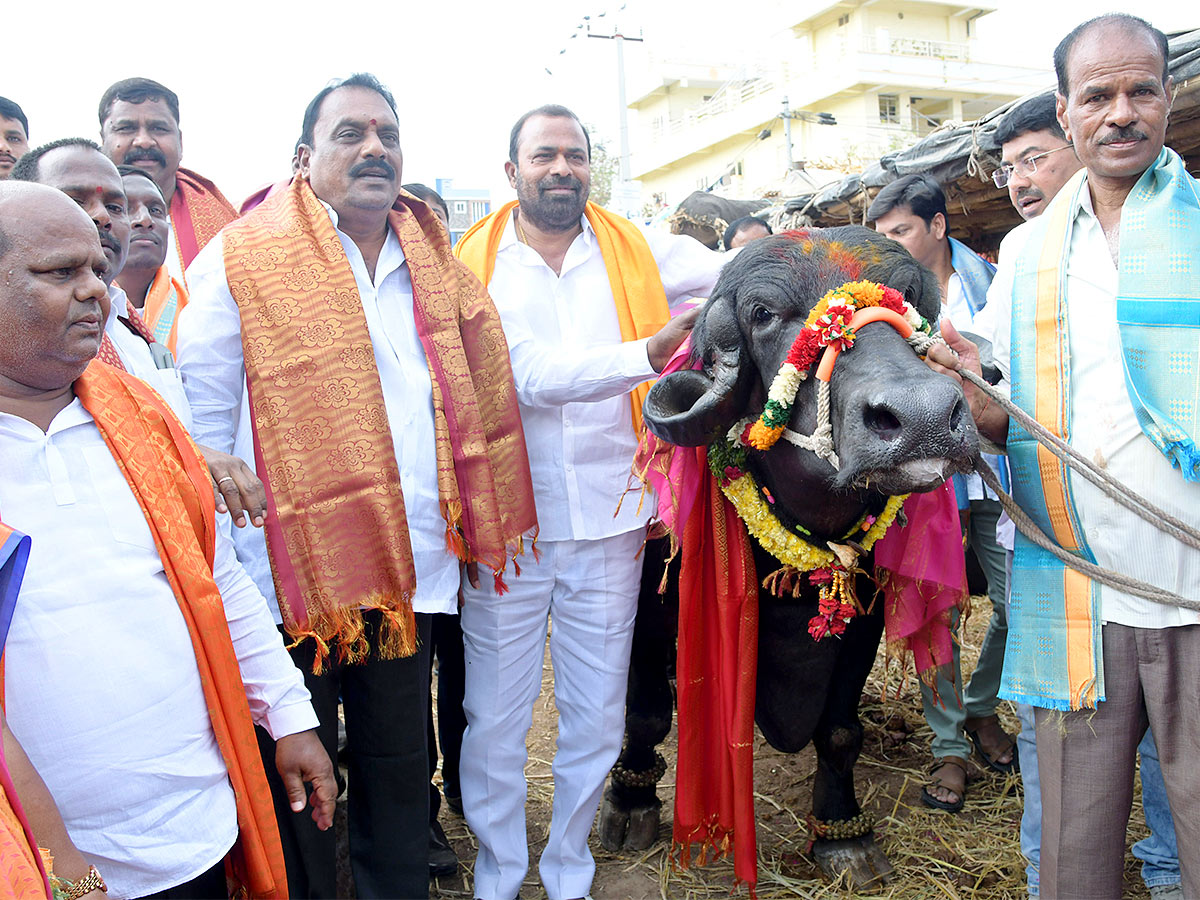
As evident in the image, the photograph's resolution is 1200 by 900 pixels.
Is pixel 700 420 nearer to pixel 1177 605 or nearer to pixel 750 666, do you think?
pixel 750 666

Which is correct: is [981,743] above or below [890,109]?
below

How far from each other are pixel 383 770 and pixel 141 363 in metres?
1.29

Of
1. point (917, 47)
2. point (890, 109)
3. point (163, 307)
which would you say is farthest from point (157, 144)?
point (917, 47)

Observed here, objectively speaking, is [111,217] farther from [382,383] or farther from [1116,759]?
[1116,759]

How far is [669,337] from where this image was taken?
2707 mm

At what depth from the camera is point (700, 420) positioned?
96.9 inches

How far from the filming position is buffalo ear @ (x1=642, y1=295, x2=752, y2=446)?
2.46 m

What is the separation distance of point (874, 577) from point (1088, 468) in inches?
33.4

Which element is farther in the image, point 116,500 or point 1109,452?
point 1109,452

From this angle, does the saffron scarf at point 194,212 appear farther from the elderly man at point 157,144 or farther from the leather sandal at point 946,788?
the leather sandal at point 946,788

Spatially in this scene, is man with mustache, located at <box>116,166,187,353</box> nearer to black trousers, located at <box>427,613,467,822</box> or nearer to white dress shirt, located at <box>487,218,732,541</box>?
white dress shirt, located at <box>487,218,732,541</box>

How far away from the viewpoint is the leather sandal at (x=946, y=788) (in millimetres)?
3420

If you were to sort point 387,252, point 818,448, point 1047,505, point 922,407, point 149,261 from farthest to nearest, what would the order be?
1. point 149,261
2. point 387,252
3. point 818,448
4. point 1047,505
5. point 922,407

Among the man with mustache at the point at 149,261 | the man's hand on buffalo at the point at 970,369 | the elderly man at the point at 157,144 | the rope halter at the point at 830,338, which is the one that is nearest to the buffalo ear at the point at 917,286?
the rope halter at the point at 830,338
